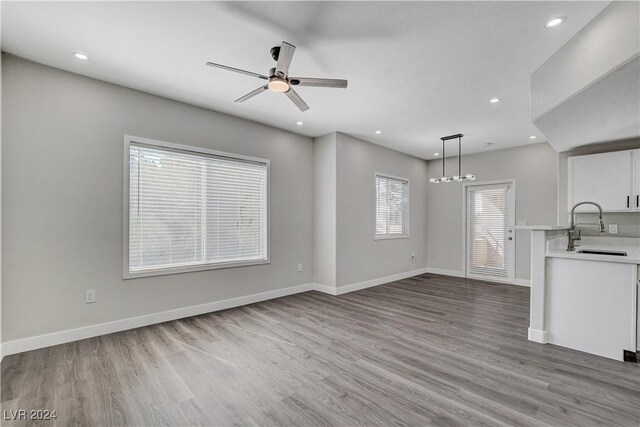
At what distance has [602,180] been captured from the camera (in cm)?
398

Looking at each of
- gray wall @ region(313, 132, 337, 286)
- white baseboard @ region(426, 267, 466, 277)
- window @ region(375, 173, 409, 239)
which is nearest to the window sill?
gray wall @ region(313, 132, 337, 286)

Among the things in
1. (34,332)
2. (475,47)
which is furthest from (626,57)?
(34,332)

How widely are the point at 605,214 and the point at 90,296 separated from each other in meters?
6.75

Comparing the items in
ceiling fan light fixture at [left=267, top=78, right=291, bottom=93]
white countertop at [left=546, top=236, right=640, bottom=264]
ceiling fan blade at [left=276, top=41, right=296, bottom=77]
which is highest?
ceiling fan blade at [left=276, top=41, right=296, bottom=77]

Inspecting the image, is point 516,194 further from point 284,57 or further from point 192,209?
point 192,209

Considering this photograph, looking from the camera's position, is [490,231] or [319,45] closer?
[319,45]

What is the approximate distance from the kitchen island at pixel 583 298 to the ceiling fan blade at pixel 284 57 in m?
2.98

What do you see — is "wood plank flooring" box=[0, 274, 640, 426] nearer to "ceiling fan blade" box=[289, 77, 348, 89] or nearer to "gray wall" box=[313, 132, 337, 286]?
"gray wall" box=[313, 132, 337, 286]

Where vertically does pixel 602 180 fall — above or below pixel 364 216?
above

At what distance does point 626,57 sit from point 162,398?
3942 mm

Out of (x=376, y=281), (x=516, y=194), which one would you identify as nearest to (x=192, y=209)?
(x=376, y=281)

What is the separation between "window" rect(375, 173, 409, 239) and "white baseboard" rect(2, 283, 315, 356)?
2617mm

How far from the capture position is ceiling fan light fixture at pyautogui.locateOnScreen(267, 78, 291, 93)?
2.43 metres

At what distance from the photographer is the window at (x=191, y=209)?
3.49m
